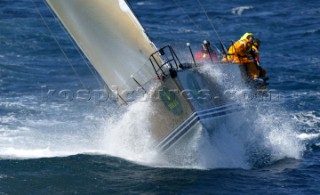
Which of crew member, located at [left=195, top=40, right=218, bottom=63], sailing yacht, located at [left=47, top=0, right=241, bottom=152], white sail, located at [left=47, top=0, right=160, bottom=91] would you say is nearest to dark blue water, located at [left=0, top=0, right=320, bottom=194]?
crew member, located at [left=195, top=40, right=218, bottom=63]

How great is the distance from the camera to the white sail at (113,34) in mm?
17062

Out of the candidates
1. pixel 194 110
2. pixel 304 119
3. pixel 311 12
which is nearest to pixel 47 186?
pixel 194 110

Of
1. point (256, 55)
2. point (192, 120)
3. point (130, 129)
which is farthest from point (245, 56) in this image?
point (130, 129)

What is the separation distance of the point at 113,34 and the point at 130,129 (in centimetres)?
215

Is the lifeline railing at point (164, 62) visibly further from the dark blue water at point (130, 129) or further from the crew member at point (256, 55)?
the crew member at point (256, 55)

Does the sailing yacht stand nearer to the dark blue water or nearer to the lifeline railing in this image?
the lifeline railing

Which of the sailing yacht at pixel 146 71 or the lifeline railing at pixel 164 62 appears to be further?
the lifeline railing at pixel 164 62

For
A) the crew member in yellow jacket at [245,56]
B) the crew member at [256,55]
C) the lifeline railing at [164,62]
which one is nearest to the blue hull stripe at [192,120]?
the lifeline railing at [164,62]

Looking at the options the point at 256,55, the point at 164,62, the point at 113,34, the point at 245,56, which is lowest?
the point at 113,34

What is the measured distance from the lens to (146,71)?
1702cm

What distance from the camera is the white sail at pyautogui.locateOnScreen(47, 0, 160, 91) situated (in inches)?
672

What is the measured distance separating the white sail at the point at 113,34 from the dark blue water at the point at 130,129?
30.6 inches

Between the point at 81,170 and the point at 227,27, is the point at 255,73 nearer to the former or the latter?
the point at 81,170

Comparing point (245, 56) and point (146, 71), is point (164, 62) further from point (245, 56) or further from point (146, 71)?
point (245, 56)
